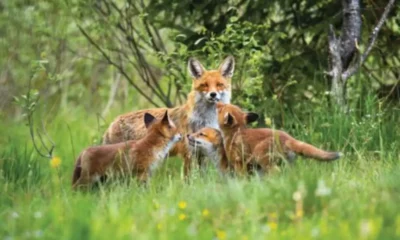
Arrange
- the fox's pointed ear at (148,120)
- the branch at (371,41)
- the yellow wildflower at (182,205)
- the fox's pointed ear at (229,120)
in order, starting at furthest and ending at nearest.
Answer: the branch at (371,41) → the fox's pointed ear at (148,120) → the fox's pointed ear at (229,120) → the yellow wildflower at (182,205)

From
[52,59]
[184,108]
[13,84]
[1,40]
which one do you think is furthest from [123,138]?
[52,59]

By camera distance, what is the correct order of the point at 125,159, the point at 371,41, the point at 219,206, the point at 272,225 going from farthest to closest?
the point at 371,41, the point at 125,159, the point at 219,206, the point at 272,225

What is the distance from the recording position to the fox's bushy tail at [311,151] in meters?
7.88

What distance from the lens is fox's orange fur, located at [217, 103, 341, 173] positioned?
323 inches

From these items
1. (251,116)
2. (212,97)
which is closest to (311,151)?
(251,116)

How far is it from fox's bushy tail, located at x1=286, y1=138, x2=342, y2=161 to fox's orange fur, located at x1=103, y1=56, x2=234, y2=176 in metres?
2.25

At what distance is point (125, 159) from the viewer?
340 inches

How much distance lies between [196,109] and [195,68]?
504mm

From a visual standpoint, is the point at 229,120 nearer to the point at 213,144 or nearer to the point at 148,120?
the point at 213,144

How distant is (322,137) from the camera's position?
10055 millimetres

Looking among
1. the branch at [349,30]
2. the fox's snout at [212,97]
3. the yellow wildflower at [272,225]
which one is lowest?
the yellow wildflower at [272,225]

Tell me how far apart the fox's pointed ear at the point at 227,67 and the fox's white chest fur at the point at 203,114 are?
0.22 meters

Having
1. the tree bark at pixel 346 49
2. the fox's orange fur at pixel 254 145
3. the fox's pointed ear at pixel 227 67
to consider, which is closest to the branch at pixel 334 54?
the tree bark at pixel 346 49

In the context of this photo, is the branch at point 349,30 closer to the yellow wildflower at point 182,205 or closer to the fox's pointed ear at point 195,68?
the fox's pointed ear at point 195,68
